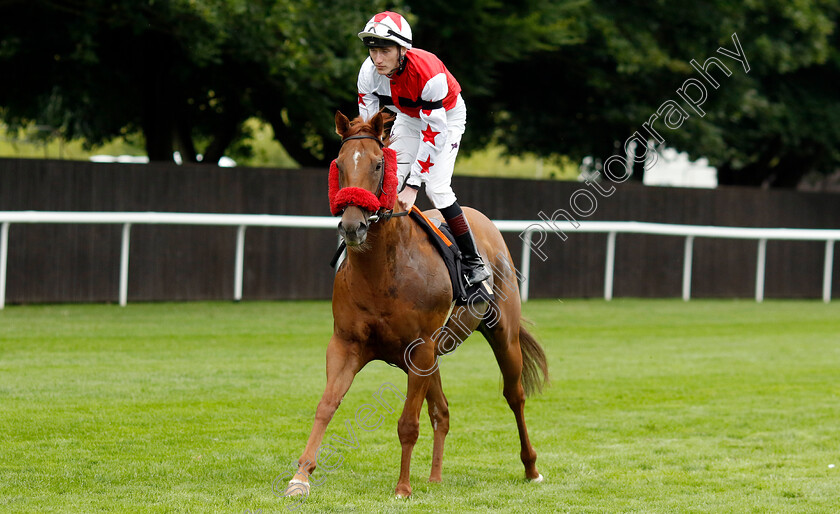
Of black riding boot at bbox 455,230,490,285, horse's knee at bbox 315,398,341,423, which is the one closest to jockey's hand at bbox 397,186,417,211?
black riding boot at bbox 455,230,490,285

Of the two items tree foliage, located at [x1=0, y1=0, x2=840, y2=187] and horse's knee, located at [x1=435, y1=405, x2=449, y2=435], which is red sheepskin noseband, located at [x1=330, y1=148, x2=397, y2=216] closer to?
horse's knee, located at [x1=435, y1=405, x2=449, y2=435]

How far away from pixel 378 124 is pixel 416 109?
2.28 ft

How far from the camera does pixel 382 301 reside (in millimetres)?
5172

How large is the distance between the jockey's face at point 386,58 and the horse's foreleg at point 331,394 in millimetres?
1418

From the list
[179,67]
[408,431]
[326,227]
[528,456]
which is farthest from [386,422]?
[179,67]

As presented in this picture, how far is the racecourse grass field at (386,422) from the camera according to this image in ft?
17.0

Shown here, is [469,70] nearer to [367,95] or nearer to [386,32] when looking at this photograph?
[367,95]

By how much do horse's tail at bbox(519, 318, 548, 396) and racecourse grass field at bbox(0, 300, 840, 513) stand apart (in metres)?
0.43

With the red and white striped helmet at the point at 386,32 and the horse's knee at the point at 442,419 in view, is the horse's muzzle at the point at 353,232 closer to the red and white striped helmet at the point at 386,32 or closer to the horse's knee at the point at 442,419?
the red and white striped helmet at the point at 386,32

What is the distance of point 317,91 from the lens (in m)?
15.7

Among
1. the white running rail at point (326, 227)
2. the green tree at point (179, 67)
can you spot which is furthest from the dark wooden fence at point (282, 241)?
the green tree at point (179, 67)

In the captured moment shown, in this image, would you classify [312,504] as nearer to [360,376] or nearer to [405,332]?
[405,332]

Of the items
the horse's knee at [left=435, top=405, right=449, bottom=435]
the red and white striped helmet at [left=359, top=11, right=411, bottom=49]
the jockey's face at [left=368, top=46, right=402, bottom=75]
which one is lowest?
the horse's knee at [left=435, top=405, right=449, bottom=435]

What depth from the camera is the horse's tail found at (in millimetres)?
6605
